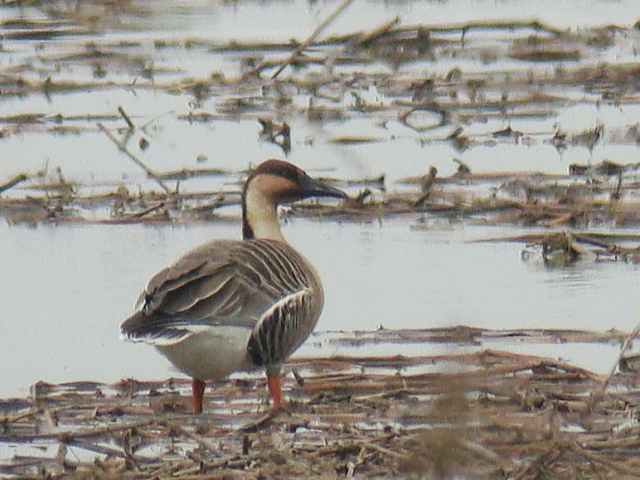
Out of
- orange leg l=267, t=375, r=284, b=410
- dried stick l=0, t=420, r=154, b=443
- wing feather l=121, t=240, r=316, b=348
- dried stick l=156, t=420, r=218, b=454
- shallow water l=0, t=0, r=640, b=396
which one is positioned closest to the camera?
dried stick l=156, t=420, r=218, b=454

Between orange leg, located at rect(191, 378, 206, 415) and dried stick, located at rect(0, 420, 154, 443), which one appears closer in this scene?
dried stick, located at rect(0, 420, 154, 443)

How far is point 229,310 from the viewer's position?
857cm

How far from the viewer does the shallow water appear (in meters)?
10.1

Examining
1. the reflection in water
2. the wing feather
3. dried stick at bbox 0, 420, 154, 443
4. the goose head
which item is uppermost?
the goose head

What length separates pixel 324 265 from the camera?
1150 centimetres

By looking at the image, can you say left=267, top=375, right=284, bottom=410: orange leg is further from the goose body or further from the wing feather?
the wing feather

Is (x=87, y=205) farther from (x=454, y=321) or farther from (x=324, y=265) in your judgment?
(x=454, y=321)

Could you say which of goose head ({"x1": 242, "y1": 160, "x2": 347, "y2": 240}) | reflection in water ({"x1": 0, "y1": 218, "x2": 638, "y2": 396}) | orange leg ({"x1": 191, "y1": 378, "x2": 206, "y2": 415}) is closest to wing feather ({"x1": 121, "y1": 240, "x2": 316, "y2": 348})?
orange leg ({"x1": 191, "y1": 378, "x2": 206, "y2": 415})

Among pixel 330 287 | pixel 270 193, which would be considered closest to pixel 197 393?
pixel 270 193

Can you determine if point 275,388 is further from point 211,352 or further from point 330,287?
point 330,287

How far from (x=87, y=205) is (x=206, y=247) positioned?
428 cm

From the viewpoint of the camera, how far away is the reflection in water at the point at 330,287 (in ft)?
32.4

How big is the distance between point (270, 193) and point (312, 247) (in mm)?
2094

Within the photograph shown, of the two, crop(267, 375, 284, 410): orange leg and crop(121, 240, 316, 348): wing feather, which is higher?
crop(121, 240, 316, 348): wing feather
